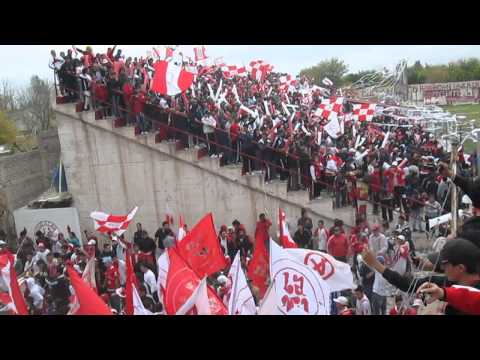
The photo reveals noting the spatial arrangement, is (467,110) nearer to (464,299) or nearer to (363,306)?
(363,306)

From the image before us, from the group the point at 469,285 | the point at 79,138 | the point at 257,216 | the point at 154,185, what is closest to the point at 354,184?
the point at 257,216

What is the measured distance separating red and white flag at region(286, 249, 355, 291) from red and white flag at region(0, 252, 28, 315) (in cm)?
400

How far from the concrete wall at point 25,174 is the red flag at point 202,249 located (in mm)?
11627

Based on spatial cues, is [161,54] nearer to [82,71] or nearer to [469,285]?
[82,71]

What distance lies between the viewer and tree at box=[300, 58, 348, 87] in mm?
54625

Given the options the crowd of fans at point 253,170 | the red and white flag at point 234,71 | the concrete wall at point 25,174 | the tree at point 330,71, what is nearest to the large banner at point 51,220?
the crowd of fans at point 253,170

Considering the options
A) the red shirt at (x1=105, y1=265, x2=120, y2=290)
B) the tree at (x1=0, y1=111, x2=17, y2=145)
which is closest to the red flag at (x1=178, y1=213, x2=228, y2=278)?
the red shirt at (x1=105, y1=265, x2=120, y2=290)

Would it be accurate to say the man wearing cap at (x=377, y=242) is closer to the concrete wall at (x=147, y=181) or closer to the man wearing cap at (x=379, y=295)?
the man wearing cap at (x=379, y=295)

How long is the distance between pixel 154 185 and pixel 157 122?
174 cm

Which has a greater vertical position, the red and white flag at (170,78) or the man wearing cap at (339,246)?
the red and white flag at (170,78)

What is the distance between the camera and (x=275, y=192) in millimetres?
15188

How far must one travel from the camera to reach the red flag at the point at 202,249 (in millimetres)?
8734

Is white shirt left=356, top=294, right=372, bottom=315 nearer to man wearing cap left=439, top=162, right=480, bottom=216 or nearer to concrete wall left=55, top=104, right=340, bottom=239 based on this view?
man wearing cap left=439, top=162, right=480, bottom=216

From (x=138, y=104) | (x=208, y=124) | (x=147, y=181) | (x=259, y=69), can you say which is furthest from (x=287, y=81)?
(x=147, y=181)
